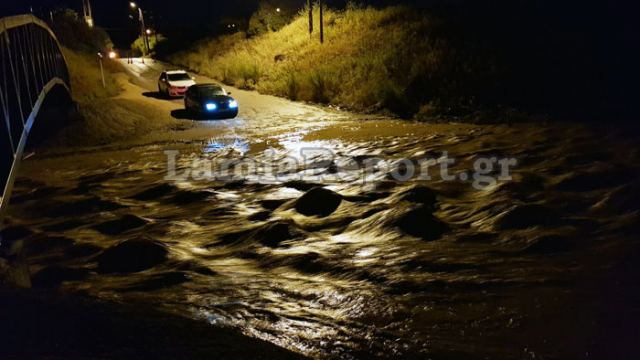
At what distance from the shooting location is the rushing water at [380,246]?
4652 millimetres

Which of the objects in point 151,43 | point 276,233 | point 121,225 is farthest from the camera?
point 151,43

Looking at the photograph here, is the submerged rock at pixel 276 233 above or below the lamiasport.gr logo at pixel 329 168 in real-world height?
below

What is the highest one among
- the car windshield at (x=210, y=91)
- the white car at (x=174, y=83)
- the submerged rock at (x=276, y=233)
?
the white car at (x=174, y=83)

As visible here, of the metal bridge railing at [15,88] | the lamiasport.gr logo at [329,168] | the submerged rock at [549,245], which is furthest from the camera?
the lamiasport.gr logo at [329,168]

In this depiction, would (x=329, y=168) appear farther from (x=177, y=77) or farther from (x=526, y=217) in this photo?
(x=177, y=77)

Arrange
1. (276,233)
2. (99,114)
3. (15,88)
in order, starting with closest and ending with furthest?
(276,233) < (15,88) < (99,114)

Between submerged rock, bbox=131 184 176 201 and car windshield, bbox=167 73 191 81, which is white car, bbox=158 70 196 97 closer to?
car windshield, bbox=167 73 191 81

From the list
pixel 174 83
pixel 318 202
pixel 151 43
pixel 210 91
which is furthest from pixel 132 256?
pixel 151 43

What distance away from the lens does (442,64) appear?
21406 mm

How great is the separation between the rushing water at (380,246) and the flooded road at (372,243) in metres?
0.02

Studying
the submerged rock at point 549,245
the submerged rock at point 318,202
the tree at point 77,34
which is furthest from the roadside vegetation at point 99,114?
the submerged rock at point 549,245

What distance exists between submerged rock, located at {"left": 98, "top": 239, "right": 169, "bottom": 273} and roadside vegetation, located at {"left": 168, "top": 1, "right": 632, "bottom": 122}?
38.3ft

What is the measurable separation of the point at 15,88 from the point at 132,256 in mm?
4367

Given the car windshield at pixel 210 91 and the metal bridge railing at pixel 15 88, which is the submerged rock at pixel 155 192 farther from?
the car windshield at pixel 210 91
